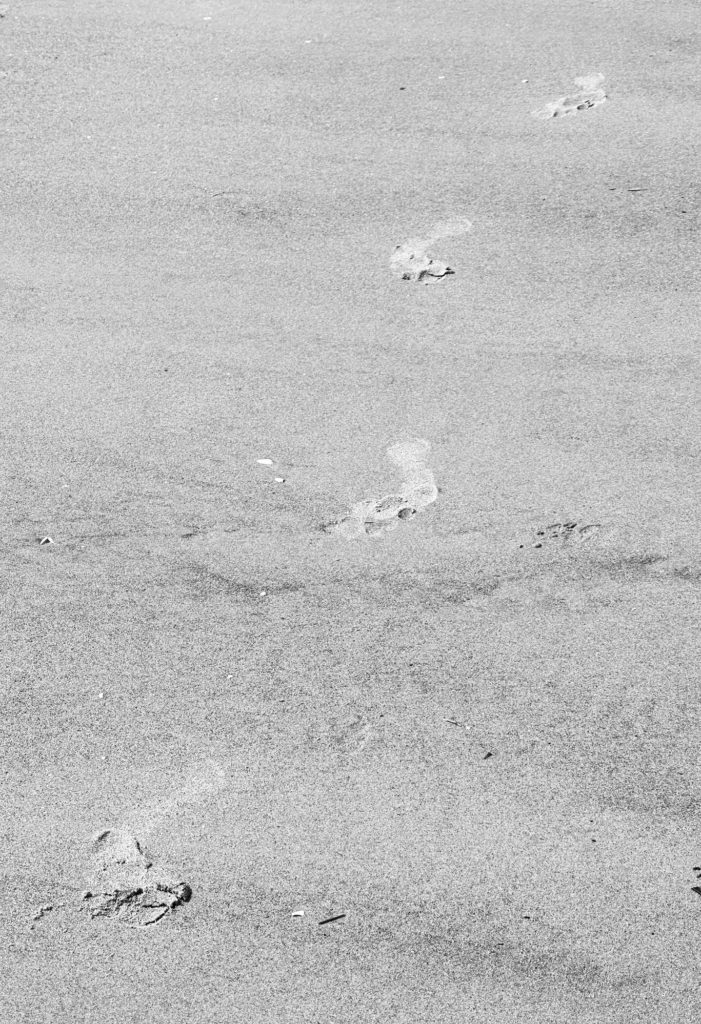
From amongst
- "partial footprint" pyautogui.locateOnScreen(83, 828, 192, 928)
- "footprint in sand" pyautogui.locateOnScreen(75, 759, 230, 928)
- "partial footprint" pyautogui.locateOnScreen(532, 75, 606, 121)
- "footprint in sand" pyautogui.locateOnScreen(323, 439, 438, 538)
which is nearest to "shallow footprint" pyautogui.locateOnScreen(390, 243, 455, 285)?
"footprint in sand" pyautogui.locateOnScreen(323, 439, 438, 538)

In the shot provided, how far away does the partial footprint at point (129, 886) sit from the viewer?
13.4ft

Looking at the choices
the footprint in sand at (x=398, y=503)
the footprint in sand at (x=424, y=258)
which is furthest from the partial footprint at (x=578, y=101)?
the footprint in sand at (x=398, y=503)

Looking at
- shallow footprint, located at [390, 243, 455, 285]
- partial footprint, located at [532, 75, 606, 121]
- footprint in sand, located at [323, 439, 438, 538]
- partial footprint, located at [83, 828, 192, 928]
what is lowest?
partial footprint, located at [83, 828, 192, 928]

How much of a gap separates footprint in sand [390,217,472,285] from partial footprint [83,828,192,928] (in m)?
3.92

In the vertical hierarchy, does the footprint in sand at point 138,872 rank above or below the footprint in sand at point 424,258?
below

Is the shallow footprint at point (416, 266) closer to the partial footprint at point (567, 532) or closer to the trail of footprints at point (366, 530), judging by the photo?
the trail of footprints at point (366, 530)

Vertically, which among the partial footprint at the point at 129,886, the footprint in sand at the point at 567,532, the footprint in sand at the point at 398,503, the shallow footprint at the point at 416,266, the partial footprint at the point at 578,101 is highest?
the partial footprint at the point at 578,101

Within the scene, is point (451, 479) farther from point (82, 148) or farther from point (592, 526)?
point (82, 148)

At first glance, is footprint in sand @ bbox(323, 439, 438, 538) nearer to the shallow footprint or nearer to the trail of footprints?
the trail of footprints

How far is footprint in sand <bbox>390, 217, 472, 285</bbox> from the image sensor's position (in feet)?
22.2

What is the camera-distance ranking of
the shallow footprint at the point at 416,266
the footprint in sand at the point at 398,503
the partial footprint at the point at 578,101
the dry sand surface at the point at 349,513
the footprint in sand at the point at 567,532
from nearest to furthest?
the dry sand surface at the point at 349,513 → the footprint in sand at the point at 567,532 → the footprint in sand at the point at 398,503 → the shallow footprint at the point at 416,266 → the partial footprint at the point at 578,101

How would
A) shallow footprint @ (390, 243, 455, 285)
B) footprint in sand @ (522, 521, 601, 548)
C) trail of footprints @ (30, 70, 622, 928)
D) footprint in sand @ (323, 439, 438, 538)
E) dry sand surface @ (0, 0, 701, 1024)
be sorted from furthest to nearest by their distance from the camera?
shallow footprint @ (390, 243, 455, 285) → footprint in sand @ (323, 439, 438, 538) → footprint in sand @ (522, 521, 601, 548) → trail of footprints @ (30, 70, 622, 928) → dry sand surface @ (0, 0, 701, 1024)

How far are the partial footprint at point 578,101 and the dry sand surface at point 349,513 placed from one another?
0.06 metres

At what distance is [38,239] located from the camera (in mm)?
7176
